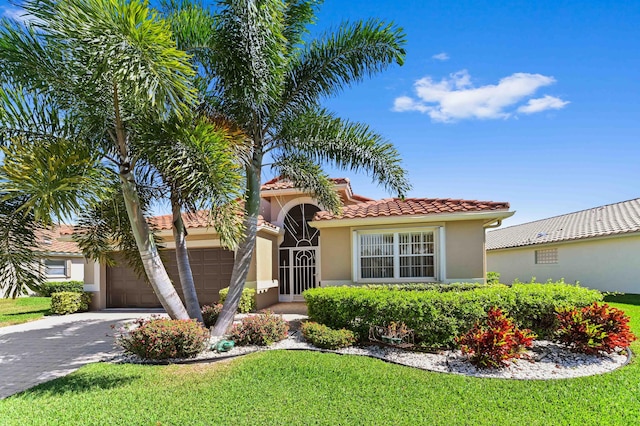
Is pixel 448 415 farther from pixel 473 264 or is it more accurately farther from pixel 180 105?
pixel 473 264

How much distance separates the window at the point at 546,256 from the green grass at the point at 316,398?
17317mm

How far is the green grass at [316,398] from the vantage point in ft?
17.8

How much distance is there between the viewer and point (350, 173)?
10.6 meters

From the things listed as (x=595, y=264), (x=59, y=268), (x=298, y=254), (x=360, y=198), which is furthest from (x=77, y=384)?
(x=59, y=268)

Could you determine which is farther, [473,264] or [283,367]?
[473,264]

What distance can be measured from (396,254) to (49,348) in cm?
1140

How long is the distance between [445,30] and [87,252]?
12.6 m

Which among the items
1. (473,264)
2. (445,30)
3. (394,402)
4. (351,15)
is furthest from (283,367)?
(445,30)

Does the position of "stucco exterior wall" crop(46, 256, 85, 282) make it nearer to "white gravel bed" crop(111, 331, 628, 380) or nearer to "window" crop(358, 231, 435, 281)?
"white gravel bed" crop(111, 331, 628, 380)

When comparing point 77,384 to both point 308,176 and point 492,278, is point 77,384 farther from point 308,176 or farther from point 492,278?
point 492,278

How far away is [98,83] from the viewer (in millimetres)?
7602

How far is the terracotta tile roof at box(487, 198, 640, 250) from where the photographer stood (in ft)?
62.5

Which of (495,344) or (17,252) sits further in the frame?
(17,252)

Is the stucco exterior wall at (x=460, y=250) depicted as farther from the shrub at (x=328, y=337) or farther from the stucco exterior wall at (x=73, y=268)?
the stucco exterior wall at (x=73, y=268)
